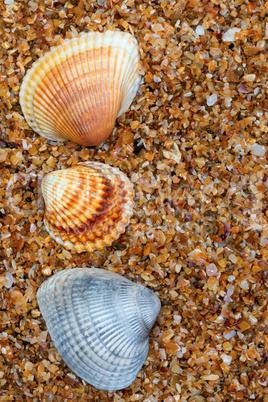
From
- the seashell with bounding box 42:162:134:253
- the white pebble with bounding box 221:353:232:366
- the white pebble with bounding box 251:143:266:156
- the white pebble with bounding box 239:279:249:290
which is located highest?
the white pebble with bounding box 251:143:266:156

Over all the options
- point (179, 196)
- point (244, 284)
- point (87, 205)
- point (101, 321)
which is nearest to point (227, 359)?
point (244, 284)

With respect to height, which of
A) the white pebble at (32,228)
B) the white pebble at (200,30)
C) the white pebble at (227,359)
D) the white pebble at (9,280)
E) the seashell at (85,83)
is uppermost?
the white pebble at (200,30)

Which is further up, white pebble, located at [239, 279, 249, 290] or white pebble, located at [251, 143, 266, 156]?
white pebble, located at [251, 143, 266, 156]

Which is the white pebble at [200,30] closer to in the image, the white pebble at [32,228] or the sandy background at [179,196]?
the sandy background at [179,196]

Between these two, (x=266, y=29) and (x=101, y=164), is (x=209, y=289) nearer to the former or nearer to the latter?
(x=101, y=164)

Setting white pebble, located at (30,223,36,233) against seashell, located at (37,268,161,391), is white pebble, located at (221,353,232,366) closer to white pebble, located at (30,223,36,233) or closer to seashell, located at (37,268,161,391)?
seashell, located at (37,268,161,391)

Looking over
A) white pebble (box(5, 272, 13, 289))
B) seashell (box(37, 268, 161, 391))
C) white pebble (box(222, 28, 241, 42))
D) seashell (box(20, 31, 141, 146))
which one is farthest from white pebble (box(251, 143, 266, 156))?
white pebble (box(5, 272, 13, 289))

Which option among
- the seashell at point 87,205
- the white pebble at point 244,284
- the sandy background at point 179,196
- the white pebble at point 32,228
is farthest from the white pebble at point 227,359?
the white pebble at point 32,228

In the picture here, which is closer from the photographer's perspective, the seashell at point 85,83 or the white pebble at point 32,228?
the seashell at point 85,83
